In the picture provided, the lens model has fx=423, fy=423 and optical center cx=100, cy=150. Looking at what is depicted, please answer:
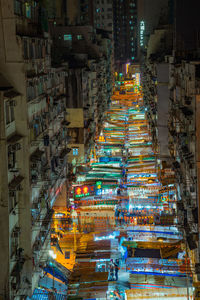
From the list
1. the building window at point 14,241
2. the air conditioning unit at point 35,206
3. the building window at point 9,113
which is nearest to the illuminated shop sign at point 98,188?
the air conditioning unit at point 35,206

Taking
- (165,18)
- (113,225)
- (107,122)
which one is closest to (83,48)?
(165,18)

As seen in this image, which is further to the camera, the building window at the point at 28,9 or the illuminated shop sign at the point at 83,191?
the illuminated shop sign at the point at 83,191

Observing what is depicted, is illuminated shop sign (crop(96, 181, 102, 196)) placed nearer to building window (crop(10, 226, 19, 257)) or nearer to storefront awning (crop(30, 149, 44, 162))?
storefront awning (crop(30, 149, 44, 162))

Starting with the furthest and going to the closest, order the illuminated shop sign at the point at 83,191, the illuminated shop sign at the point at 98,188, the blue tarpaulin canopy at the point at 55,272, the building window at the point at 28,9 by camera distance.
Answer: the illuminated shop sign at the point at 98,188
the illuminated shop sign at the point at 83,191
the blue tarpaulin canopy at the point at 55,272
the building window at the point at 28,9

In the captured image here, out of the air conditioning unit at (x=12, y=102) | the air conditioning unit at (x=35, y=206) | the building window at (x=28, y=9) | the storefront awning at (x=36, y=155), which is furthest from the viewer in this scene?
the building window at (x=28, y=9)

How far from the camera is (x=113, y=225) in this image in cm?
2689

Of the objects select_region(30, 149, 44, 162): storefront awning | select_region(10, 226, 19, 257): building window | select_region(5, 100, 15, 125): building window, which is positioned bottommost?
select_region(10, 226, 19, 257): building window

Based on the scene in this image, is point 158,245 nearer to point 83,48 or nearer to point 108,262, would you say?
point 108,262

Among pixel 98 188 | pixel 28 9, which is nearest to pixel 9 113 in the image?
pixel 28 9

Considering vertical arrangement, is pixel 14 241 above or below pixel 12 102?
below

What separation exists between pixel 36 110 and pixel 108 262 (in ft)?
28.3

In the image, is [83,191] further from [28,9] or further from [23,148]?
[28,9]

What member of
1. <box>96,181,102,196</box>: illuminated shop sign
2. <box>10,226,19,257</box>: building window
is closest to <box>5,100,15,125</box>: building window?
<box>10,226,19,257</box>: building window

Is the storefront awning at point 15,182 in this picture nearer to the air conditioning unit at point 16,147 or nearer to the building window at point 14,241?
the air conditioning unit at point 16,147
